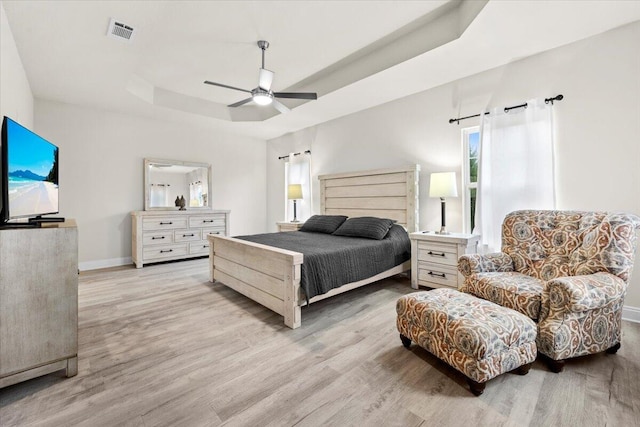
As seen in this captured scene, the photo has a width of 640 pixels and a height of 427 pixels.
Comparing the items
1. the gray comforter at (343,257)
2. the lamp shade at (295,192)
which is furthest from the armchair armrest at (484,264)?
the lamp shade at (295,192)

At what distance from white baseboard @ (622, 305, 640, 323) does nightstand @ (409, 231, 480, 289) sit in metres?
1.25

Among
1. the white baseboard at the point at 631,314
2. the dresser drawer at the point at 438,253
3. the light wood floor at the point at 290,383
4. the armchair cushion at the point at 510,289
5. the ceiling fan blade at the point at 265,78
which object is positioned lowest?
the light wood floor at the point at 290,383

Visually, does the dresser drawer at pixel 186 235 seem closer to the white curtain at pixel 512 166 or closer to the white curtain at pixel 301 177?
the white curtain at pixel 301 177

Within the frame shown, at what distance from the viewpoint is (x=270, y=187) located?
6.49m

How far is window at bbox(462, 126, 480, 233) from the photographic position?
135 inches

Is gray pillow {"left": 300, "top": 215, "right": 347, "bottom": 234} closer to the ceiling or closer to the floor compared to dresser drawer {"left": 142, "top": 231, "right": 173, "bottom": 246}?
closer to the ceiling

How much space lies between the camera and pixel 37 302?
1.56m

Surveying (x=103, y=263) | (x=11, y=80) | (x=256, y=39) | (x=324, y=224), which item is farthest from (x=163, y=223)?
(x=256, y=39)

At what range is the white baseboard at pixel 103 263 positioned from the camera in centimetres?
437

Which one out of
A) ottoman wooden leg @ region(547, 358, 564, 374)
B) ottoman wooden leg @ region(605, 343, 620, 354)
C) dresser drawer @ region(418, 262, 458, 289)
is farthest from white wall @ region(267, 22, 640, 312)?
ottoman wooden leg @ region(547, 358, 564, 374)

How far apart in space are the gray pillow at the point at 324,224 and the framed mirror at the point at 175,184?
94.9 inches

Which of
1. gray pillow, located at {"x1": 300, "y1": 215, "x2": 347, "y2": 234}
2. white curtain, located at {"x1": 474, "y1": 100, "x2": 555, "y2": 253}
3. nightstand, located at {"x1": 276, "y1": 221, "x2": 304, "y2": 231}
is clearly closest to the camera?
white curtain, located at {"x1": 474, "y1": 100, "x2": 555, "y2": 253}

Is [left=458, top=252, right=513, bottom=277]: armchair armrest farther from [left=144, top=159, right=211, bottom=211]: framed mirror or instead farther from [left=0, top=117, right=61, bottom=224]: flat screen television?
[left=144, top=159, right=211, bottom=211]: framed mirror

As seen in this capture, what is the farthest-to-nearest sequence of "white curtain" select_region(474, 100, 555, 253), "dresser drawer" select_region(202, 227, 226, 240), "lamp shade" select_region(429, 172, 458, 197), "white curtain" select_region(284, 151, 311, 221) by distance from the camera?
"white curtain" select_region(284, 151, 311, 221)
"dresser drawer" select_region(202, 227, 226, 240)
"lamp shade" select_region(429, 172, 458, 197)
"white curtain" select_region(474, 100, 555, 253)
